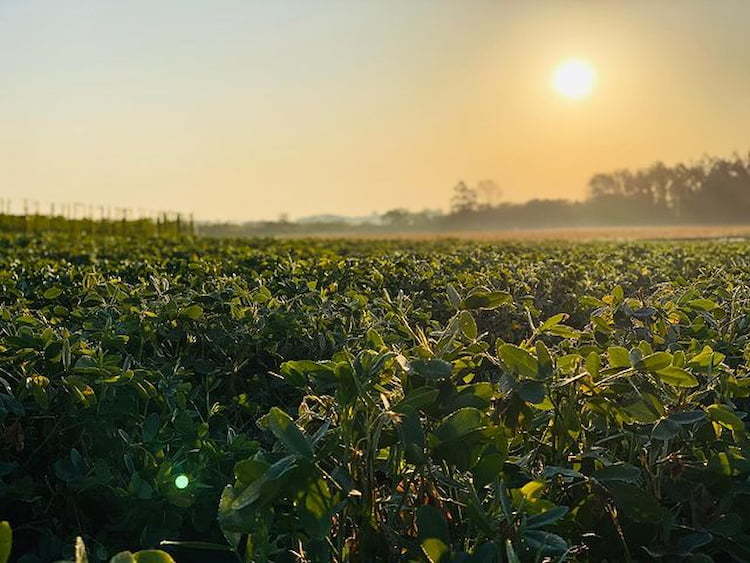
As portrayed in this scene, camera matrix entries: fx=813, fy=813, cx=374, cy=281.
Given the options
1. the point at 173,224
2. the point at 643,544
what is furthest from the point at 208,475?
the point at 173,224

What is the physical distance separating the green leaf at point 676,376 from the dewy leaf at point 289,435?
2.48 ft

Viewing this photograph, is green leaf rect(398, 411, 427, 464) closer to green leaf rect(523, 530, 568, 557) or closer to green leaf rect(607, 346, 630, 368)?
green leaf rect(523, 530, 568, 557)

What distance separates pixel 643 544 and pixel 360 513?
71 cm

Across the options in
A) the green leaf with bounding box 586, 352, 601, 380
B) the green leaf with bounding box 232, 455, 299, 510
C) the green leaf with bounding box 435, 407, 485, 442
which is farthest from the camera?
the green leaf with bounding box 586, 352, 601, 380

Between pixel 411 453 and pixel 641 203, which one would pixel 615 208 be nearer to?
pixel 641 203

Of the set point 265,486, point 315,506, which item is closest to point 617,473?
point 315,506

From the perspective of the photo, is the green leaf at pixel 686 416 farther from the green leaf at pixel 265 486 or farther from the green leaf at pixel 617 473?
the green leaf at pixel 265 486

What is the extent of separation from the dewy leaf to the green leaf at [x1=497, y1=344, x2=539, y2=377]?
45 centimetres

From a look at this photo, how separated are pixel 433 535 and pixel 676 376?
624mm

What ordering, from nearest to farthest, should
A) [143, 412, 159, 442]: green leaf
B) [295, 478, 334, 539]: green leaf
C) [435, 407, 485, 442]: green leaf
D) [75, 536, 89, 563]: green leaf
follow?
[75, 536, 89, 563]: green leaf → [295, 478, 334, 539]: green leaf → [435, 407, 485, 442]: green leaf → [143, 412, 159, 442]: green leaf

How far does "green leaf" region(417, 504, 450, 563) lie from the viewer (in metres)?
1.44

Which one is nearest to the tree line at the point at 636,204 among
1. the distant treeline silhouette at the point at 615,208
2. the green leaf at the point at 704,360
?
the distant treeline silhouette at the point at 615,208

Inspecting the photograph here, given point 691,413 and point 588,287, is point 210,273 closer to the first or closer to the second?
point 588,287

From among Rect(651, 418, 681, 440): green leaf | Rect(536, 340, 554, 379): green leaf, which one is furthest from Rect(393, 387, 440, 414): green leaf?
Rect(651, 418, 681, 440): green leaf
